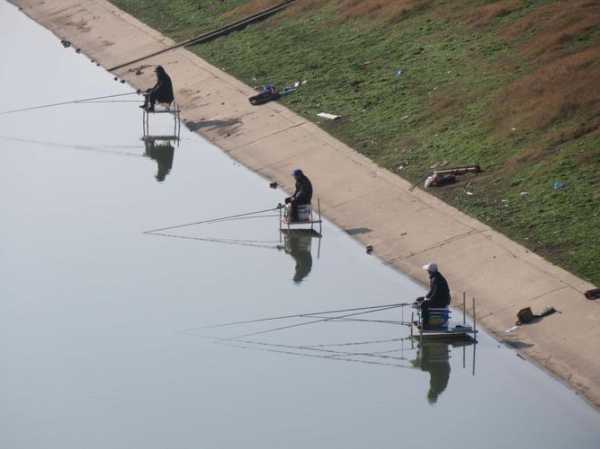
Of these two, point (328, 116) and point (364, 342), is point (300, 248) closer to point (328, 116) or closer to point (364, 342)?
point (364, 342)

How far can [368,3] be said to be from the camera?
42.7 m

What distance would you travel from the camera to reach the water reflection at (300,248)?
28.0m

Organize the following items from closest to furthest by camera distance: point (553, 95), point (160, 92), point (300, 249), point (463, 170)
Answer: point (300, 249) < point (463, 170) < point (553, 95) < point (160, 92)

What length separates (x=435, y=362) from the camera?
2372 centimetres

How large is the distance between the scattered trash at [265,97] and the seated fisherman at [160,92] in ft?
6.88

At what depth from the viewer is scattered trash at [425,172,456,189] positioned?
29.8m

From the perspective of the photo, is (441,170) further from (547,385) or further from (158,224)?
(547,385)

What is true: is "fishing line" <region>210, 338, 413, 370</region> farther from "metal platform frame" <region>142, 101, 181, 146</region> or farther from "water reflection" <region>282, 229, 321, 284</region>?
"metal platform frame" <region>142, 101, 181, 146</region>

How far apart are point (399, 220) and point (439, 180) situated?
5.37 ft

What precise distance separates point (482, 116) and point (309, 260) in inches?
268

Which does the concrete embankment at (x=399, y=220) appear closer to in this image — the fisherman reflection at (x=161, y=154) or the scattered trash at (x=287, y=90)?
the scattered trash at (x=287, y=90)

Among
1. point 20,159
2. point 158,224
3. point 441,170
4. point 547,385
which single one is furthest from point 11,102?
point 547,385

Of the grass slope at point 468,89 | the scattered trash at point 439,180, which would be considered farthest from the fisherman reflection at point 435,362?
the scattered trash at point 439,180

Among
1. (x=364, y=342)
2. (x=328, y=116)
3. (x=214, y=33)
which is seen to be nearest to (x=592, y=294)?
(x=364, y=342)
